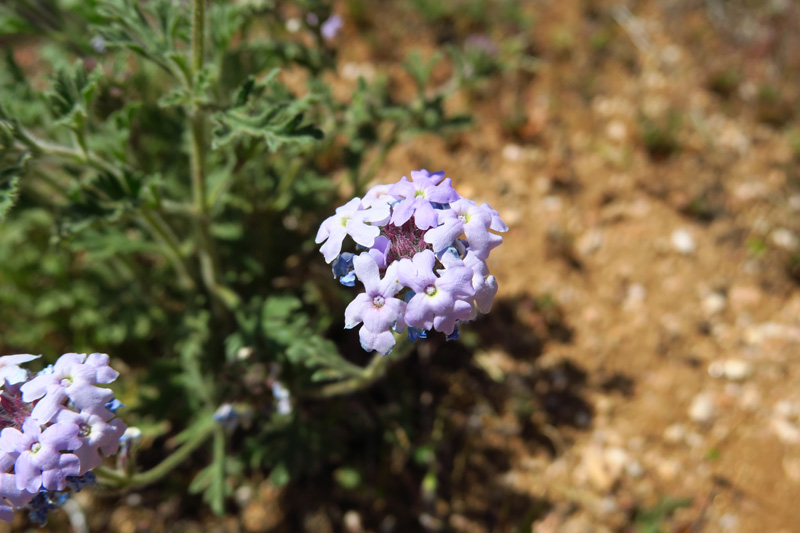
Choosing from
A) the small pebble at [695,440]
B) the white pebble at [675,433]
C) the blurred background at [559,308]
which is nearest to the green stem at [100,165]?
the blurred background at [559,308]

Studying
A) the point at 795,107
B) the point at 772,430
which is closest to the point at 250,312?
the point at 772,430

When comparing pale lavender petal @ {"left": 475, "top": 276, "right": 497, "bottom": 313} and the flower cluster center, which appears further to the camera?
the flower cluster center

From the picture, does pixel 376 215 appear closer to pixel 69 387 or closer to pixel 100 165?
pixel 69 387

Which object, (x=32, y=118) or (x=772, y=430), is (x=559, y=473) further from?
(x=32, y=118)

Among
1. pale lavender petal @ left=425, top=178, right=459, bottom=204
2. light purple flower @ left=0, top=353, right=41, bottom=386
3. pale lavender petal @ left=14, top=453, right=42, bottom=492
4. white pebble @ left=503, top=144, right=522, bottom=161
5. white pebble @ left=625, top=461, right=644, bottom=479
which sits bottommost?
pale lavender petal @ left=14, top=453, right=42, bottom=492

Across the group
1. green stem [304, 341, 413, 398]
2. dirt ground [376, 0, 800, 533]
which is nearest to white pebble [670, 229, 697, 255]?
dirt ground [376, 0, 800, 533]

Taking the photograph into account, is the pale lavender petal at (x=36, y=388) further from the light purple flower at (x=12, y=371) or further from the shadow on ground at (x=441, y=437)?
the shadow on ground at (x=441, y=437)

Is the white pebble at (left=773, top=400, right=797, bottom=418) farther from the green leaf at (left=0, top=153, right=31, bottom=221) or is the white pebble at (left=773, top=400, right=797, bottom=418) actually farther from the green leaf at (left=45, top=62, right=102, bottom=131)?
the green leaf at (left=0, top=153, right=31, bottom=221)
